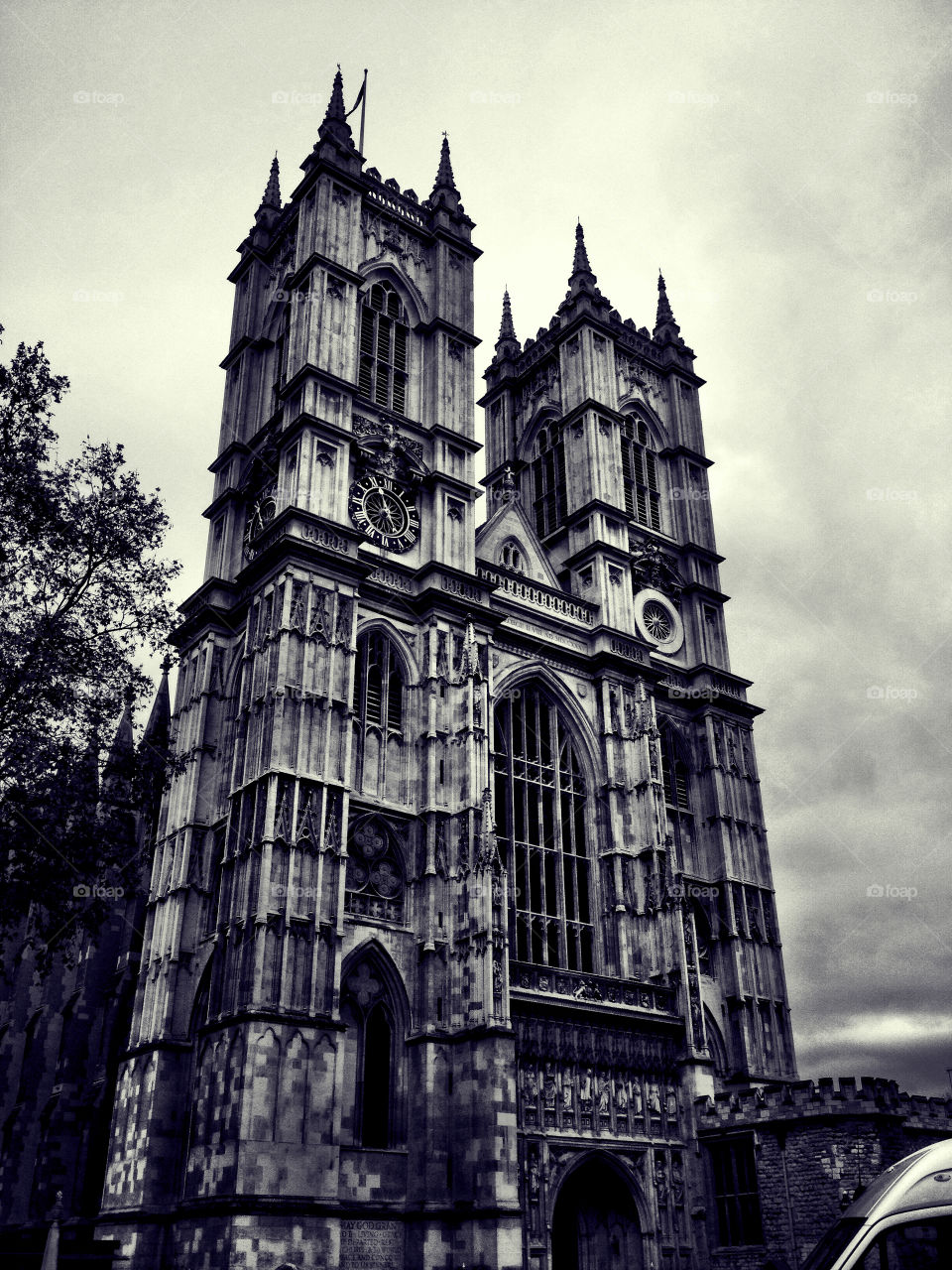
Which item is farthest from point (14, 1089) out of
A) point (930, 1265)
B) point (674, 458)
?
point (930, 1265)

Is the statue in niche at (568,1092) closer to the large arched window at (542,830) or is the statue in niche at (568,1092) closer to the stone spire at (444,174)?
the large arched window at (542,830)

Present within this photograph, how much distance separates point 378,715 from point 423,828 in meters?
3.76

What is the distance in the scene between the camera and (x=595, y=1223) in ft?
101

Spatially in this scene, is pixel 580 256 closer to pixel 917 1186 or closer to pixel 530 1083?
pixel 530 1083

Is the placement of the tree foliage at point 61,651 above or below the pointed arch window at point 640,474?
below

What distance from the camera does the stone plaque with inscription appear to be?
26250 mm

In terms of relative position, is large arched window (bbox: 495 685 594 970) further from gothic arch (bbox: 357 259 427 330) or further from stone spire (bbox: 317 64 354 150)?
stone spire (bbox: 317 64 354 150)

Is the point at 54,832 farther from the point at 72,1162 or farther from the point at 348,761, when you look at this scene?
the point at 72,1162

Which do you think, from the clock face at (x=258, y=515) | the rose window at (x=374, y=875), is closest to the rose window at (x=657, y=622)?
the clock face at (x=258, y=515)

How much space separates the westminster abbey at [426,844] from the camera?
27.1 m

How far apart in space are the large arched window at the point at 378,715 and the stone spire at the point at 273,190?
2224cm

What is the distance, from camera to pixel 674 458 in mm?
49312

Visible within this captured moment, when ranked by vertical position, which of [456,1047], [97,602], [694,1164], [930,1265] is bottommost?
[930,1265]

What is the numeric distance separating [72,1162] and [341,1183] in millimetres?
13884
